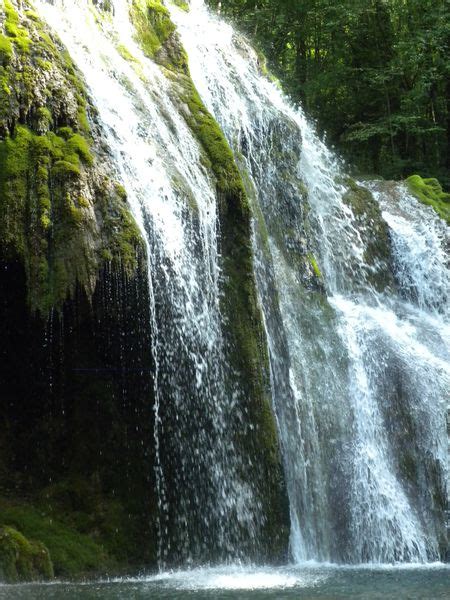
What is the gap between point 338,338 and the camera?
1195 cm

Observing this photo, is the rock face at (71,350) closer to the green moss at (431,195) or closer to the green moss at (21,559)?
the green moss at (21,559)

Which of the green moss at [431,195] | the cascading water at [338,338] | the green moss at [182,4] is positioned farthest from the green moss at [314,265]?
the green moss at [182,4]

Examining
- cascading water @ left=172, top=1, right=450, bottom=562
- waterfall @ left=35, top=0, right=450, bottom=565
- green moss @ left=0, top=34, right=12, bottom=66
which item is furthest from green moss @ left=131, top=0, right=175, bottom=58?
green moss @ left=0, top=34, right=12, bottom=66

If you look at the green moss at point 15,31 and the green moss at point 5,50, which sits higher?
the green moss at point 15,31

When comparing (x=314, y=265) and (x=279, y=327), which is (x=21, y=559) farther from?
(x=314, y=265)

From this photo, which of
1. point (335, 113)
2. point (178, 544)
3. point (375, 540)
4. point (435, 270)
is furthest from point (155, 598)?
point (335, 113)

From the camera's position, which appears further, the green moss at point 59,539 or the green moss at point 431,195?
the green moss at point 431,195

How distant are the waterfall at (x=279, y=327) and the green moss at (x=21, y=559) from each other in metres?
1.37

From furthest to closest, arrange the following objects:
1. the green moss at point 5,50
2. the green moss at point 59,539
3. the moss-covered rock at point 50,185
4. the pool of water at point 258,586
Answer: the green moss at point 5,50 < the green moss at point 59,539 < the moss-covered rock at point 50,185 < the pool of water at point 258,586

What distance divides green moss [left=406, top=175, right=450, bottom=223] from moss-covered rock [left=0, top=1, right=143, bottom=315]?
9701mm

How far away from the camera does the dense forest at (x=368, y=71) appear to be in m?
23.0

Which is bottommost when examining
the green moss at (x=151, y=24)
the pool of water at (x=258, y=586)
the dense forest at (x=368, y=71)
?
the pool of water at (x=258, y=586)

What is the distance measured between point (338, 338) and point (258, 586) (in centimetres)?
523

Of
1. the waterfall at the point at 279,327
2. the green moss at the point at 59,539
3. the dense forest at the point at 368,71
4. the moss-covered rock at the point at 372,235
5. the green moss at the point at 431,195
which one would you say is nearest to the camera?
the green moss at the point at 59,539
